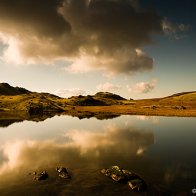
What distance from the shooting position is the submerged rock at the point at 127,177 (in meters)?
32.4

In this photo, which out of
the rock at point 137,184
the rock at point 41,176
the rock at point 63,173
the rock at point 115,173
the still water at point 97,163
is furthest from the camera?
the rock at point 63,173

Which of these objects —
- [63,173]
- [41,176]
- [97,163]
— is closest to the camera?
[41,176]

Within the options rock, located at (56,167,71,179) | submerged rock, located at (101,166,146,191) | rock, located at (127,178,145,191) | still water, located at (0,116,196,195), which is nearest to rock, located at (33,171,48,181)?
still water, located at (0,116,196,195)

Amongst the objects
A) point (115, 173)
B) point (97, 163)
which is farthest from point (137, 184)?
point (97, 163)

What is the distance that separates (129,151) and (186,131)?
34328 mm

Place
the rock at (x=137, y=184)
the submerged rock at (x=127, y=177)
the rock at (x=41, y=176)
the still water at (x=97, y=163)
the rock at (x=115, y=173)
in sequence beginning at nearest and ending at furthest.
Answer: the rock at (x=137, y=184) → the submerged rock at (x=127, y=177) → the still water at (x=97, y=163) → the rock at (x=115, y=173) → the rock at (x=41, y=176)

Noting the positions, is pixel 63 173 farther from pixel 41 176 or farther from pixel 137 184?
pixel 137 184

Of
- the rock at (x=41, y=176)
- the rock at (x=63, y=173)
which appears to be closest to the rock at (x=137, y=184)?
the rock at (x=63, y=173)

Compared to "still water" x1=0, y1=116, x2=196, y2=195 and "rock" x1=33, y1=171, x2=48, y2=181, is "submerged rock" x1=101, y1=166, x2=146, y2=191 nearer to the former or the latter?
"still water" x1=0, y1=116, x2=196, y2=195

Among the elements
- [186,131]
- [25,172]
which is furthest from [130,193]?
[186,131]

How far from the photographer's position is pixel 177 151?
5381cm

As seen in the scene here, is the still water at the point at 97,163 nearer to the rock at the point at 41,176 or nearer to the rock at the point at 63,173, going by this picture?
the rock at the point at 41,176

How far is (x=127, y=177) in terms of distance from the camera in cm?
3497

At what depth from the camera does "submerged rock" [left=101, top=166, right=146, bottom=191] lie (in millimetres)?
32375
